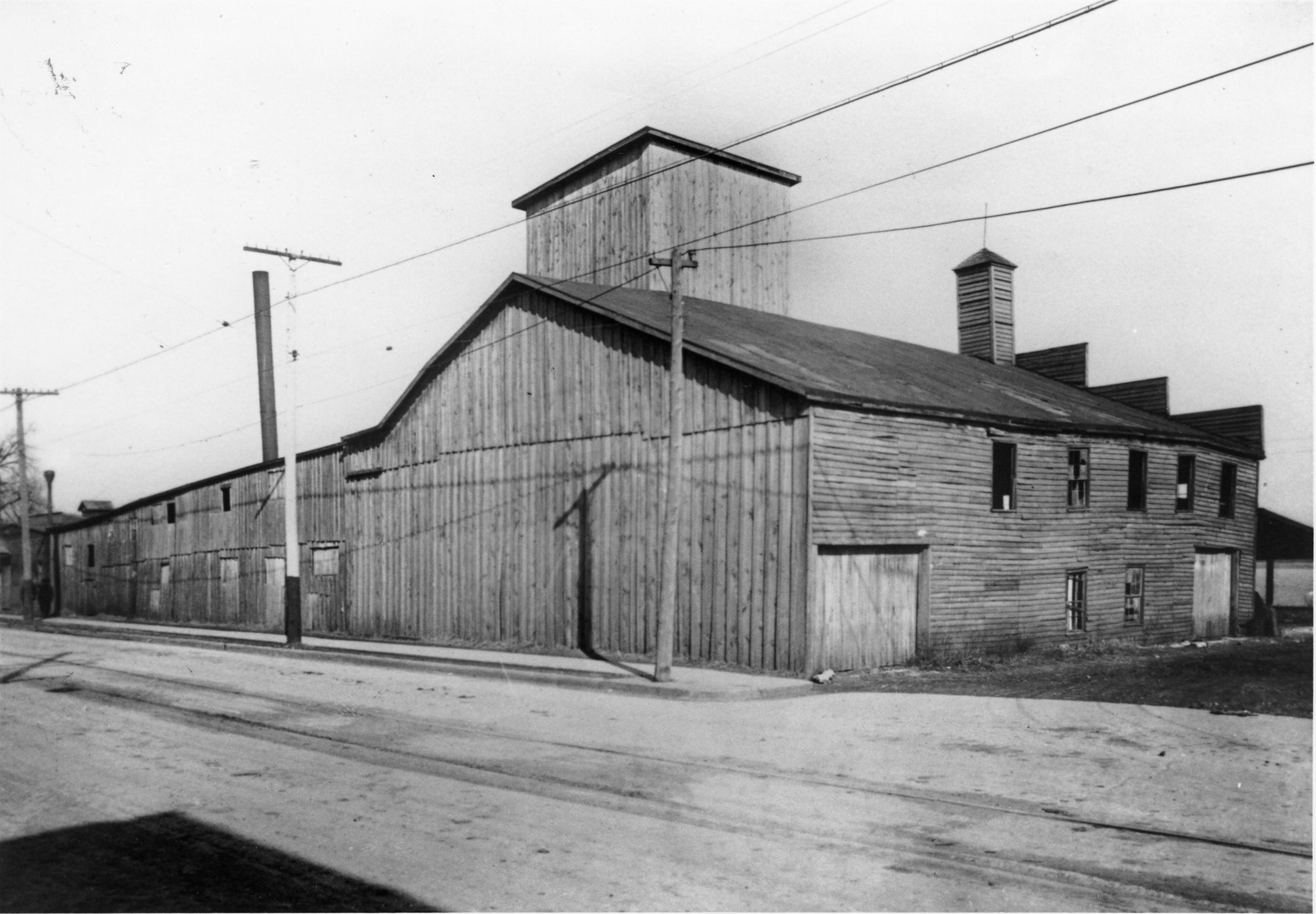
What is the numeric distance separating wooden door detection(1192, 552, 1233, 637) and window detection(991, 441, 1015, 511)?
9.04 meters

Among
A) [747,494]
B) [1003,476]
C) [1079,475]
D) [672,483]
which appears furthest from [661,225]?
[672,483]

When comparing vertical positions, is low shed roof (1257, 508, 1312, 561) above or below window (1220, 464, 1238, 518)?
below

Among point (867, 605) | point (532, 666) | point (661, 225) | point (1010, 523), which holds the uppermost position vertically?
point (661, 225)

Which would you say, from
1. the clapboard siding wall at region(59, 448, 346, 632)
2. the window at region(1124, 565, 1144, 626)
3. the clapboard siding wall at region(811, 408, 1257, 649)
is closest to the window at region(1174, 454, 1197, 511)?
the clapboard siding wall at region(811, 408, 1257, 649)

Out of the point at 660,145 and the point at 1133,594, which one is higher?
the point at 660,145

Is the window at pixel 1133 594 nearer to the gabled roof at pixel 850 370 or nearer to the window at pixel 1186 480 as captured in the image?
the window at pixel 1186 480

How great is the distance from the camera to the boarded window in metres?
29.4

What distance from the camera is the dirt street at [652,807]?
611 cm

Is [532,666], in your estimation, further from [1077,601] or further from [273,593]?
[273,593]

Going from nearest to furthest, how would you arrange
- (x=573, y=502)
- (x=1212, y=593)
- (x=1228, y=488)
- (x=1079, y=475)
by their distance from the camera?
(x=573, y=502) → (x=1079, y=475) → (x=1212, y=593) → (x=1228, y=488)

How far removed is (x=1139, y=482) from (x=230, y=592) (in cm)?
2844

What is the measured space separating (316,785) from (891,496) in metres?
12.4

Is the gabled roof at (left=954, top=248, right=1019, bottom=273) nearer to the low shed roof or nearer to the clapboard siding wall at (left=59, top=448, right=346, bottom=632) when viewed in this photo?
the low shed roof

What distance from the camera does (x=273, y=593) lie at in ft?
105
